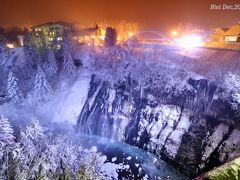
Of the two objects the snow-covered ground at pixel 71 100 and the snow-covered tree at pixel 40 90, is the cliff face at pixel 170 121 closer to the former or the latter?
the snow-covered ground at pixel 71 100

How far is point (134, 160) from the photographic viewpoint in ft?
127

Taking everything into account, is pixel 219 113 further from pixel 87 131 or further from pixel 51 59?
pixel 51 59

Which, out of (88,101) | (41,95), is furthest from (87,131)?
(41,95)

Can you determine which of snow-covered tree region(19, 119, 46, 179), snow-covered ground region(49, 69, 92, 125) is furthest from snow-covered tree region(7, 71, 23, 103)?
snow-covered tree region(19, 119, 46, 179)

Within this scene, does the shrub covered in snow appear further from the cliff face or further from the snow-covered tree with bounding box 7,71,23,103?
the snow-covered tree with bounding box 7,71,23,103

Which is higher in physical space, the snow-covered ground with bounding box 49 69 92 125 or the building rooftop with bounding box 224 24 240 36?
the building rooftop with bounding box 224 24 240 36

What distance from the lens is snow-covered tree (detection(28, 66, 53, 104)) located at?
51.2 meters

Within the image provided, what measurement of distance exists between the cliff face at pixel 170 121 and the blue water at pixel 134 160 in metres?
1.33

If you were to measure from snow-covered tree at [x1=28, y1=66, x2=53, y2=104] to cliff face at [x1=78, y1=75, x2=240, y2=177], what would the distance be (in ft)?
30.8

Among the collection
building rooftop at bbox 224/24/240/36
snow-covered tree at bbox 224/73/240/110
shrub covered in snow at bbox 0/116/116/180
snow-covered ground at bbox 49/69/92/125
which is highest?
building rooftop at bbox 224/24/240/36

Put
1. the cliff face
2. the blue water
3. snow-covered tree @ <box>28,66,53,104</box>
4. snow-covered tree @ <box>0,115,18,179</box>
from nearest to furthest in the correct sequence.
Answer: snow-covered tree @ <box>0,115,18,179</box>
the blue water
the cliff face
snow-covered tree @ <box>28,66,53,104</box>

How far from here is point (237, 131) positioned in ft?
113

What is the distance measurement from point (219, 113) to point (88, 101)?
26023mm

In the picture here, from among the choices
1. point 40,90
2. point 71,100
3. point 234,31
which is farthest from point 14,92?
point 234,31
